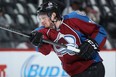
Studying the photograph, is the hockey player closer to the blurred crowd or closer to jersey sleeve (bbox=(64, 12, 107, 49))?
jersey sleeve (bbox=(64, 12, 107, 49))

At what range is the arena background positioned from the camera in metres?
4.61

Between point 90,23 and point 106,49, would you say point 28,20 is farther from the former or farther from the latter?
point 90,23

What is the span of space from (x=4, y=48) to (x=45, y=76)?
600 mm

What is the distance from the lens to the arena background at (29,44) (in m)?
4.61

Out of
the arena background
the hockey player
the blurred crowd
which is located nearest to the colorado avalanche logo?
the hockey player

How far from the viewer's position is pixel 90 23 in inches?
111

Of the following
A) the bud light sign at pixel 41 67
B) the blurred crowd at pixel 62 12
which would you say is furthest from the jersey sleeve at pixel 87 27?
the blurred crowd at pixel 62 12

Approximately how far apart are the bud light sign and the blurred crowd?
588 mm

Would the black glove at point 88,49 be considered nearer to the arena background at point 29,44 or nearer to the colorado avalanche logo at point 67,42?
the colorado avalanche logo at point 67,42

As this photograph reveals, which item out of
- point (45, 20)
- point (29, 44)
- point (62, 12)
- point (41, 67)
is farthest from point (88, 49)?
point (62, 12)

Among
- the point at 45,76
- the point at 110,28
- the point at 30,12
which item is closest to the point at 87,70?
the point at 45,76

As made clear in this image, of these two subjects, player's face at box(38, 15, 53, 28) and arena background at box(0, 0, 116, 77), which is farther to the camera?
arena background at box(0, 0, 116, 77)

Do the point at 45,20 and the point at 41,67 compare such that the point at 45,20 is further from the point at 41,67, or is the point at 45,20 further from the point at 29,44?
the point at 29,44

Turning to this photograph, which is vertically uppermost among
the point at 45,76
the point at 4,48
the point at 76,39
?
the point at 76,39
